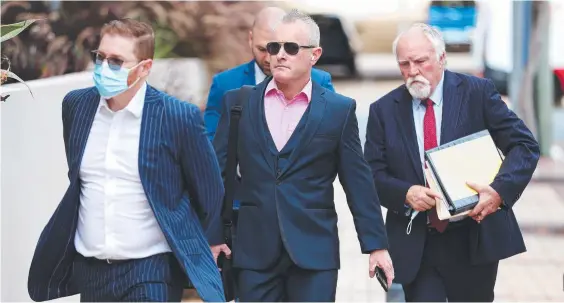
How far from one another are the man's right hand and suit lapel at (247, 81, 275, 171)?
0.87 meters

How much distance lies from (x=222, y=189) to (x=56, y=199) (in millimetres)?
2878

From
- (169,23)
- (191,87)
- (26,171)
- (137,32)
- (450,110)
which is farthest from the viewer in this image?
(169,23)

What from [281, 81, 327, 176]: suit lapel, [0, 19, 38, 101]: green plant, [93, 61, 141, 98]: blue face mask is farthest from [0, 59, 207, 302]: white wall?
[281, 81, 327, 176]: suit lapel

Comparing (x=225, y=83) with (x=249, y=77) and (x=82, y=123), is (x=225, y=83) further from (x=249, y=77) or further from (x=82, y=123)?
(x=82, y=123)

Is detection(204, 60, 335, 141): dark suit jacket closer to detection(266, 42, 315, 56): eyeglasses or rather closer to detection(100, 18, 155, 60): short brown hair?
detection(266, 42, 315, 56): eyeglasses

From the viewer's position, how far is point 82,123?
16.0ft

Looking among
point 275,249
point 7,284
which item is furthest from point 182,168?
point 7,284

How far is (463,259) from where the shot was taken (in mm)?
5898

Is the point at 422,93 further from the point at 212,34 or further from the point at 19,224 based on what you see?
the point at 212,34

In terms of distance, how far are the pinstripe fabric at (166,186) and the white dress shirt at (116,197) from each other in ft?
0.13

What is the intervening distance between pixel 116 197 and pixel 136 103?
1.30ft

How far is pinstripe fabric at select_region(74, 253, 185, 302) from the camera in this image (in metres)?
4.81

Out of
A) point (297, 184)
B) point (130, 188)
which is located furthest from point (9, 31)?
point (297, 184)

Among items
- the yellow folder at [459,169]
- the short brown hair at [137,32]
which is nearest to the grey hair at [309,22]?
the short brown hair at [137,32]
